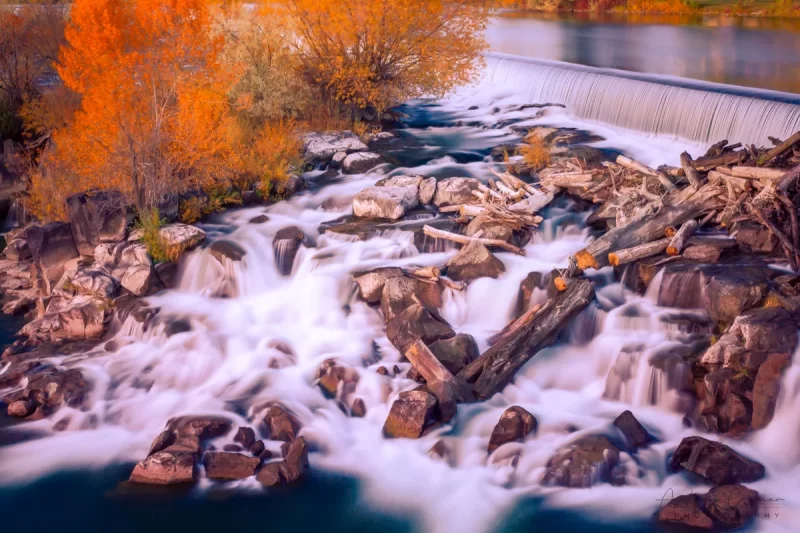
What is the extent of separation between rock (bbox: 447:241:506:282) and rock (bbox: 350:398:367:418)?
2874 millimetres

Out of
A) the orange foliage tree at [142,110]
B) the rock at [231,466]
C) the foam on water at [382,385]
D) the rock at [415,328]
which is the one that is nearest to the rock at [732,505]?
the foam on water at [382,385]

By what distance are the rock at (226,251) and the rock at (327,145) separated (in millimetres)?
4845

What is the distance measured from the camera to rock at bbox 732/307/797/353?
9203 mm

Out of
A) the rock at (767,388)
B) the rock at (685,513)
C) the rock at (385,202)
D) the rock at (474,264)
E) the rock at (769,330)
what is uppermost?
the rock at (385,202)

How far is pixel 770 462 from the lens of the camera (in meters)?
8.73

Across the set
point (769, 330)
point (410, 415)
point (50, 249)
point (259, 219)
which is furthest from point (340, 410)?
point (50, 249)

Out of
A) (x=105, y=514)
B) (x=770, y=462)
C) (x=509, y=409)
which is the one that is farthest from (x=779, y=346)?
(x=105, y=514)

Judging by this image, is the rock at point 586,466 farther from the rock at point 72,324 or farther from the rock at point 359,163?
the rock at point 359,163

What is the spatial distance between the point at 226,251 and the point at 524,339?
5.76m

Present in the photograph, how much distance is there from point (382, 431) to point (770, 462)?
4.66m

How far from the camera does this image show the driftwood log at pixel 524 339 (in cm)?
1038

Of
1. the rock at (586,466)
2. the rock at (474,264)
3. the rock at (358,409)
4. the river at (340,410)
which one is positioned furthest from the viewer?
the rock at (474,264)

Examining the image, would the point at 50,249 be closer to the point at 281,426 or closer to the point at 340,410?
the point at 281,426

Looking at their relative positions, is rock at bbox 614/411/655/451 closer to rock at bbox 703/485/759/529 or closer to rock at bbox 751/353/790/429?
rock at bbox 703/485/759/529
